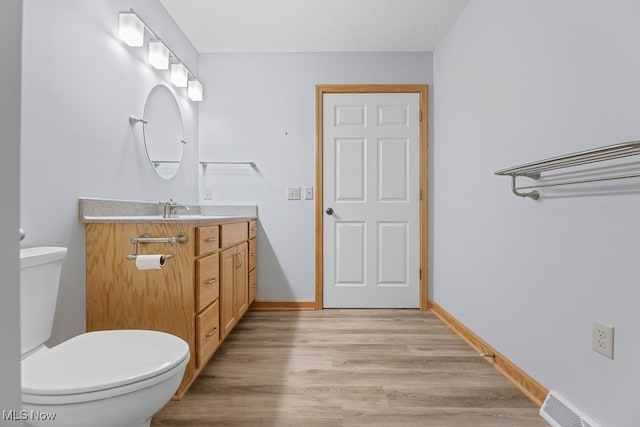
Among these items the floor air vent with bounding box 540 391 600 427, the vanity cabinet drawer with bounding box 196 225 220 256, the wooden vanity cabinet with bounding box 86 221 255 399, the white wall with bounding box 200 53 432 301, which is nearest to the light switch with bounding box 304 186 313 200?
the white wall with bounding box 200 53 432 301

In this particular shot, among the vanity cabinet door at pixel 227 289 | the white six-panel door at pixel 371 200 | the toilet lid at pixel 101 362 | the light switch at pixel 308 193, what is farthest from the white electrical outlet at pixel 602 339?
the light switch at pixel 308 193

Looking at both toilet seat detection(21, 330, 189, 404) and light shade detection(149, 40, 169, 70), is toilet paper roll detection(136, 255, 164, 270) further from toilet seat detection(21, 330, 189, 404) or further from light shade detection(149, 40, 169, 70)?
light shade detection(149, 40, 169, 70)

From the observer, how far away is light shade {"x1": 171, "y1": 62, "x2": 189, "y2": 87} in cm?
254

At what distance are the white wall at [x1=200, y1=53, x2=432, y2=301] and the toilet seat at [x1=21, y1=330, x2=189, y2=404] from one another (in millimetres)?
1916

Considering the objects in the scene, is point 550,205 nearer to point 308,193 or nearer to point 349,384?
point 349,384

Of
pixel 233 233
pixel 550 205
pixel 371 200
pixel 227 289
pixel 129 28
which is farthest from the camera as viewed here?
pixel 371 200

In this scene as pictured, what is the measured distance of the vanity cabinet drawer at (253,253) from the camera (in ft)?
9.29

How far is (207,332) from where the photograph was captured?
5.78 ft

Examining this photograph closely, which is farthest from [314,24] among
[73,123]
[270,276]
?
[270,276]

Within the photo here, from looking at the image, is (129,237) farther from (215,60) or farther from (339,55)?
(339,55)

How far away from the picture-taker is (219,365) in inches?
76.0

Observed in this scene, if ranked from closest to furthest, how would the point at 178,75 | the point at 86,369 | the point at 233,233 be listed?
the point at 86,369 → the point at 233,233 → the point at 178,75

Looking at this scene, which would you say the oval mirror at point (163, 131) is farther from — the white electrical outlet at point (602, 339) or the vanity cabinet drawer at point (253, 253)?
the white electrical outlet at point (602, 339)

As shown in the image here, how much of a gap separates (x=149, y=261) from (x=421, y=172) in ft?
7.68
